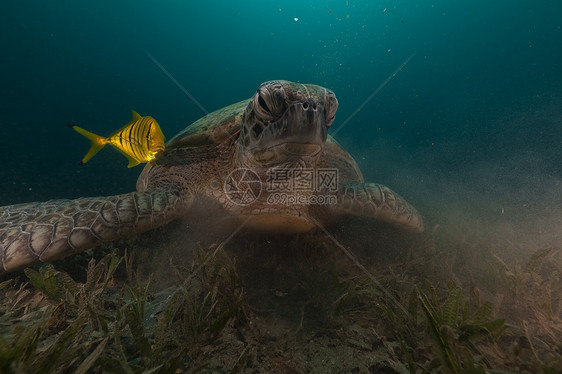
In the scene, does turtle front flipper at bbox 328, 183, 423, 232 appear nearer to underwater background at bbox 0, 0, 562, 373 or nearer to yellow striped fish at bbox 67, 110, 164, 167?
underwater background at bbox 0, 0, 562, 373

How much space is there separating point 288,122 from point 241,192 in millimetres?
954

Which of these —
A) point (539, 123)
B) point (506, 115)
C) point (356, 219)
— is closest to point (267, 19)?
point (506, 115)

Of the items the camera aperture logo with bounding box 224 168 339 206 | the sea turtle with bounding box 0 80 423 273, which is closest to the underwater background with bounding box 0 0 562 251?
the sea turtle with bounding box 0 80 423 273

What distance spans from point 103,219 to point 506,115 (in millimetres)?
39205

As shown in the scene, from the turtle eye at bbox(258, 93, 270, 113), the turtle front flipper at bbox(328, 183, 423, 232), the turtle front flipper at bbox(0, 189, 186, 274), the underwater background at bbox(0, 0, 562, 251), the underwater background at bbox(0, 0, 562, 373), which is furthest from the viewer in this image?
the underwater background at bbox(0, 0, 562, 251)

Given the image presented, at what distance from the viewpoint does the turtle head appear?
5.93 ft

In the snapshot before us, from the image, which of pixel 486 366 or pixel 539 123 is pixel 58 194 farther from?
pixel 539 123

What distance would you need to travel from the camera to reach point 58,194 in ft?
46.4

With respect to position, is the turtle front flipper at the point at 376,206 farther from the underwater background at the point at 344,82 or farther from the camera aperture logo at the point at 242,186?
the underwater background at the point at 344,82

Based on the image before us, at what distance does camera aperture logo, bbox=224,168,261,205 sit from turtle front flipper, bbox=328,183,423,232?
874mm

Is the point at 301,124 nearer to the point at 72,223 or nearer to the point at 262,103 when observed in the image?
the point at 262,103

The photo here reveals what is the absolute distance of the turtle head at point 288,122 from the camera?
1809mm

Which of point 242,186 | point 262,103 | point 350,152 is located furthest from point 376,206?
point 350,152

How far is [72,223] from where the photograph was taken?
184 cm
